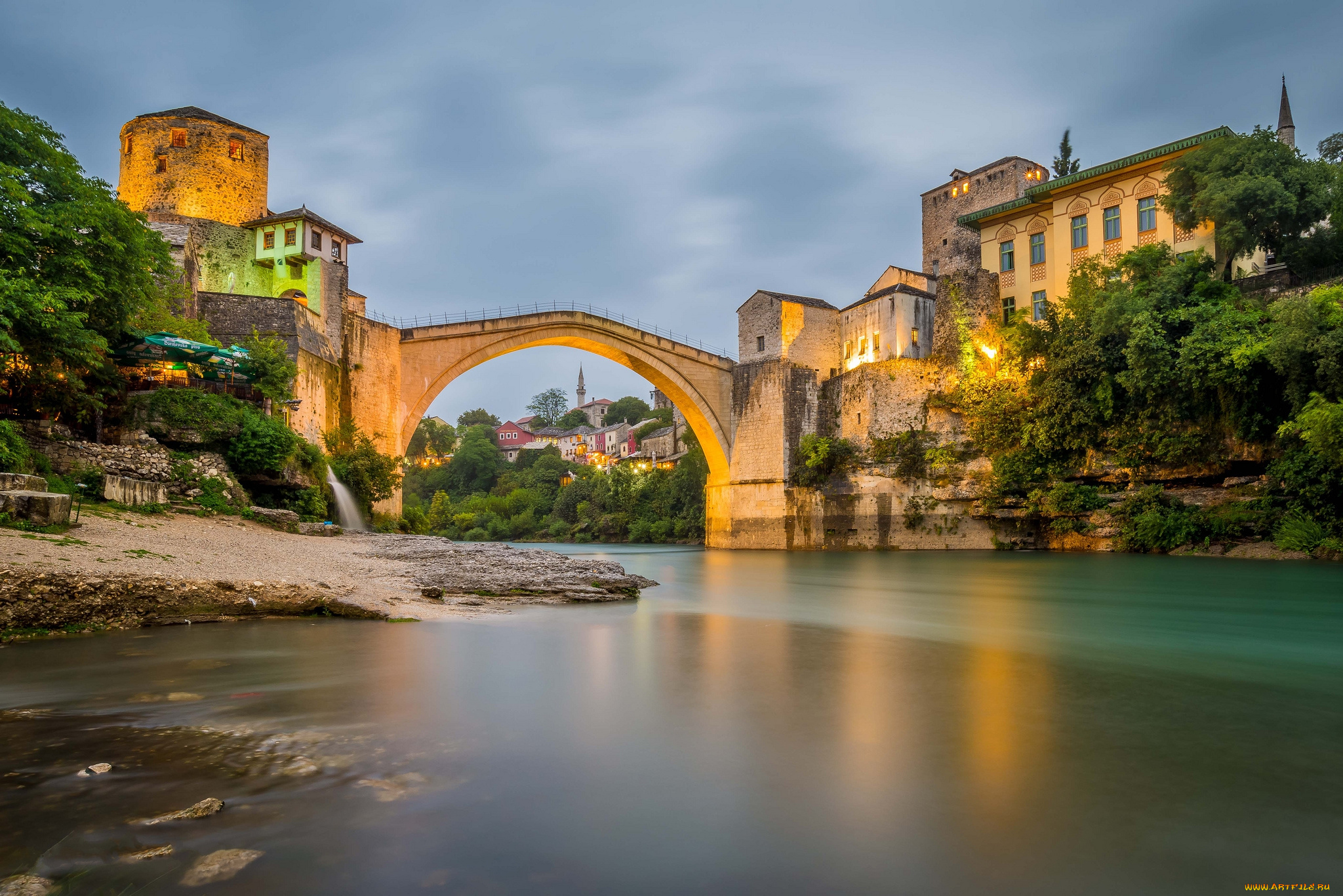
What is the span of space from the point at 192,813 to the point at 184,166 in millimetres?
32370

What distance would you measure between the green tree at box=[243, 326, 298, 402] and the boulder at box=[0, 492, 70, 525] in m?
9.95

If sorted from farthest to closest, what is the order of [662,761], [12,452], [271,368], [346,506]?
[346,506] < [271,368] < [12,452] < [662,761]

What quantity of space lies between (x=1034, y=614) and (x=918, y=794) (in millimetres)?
8140

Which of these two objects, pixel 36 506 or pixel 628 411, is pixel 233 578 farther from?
pixel 628 411

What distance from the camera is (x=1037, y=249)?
29.2 metres

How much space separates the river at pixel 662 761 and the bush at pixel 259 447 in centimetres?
1008

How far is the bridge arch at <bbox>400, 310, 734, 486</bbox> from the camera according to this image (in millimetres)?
27734

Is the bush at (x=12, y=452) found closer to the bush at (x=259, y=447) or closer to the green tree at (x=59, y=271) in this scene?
the green tree at (x=59, y=271)

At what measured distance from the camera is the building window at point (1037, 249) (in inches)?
1143

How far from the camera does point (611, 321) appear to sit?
1314 inches

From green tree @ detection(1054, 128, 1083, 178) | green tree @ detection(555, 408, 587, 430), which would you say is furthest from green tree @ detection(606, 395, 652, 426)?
green tree @ detection(1054, 128, 1083, 178)

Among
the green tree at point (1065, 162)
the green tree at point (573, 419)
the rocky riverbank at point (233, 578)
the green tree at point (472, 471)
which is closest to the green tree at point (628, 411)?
the green tree at point (573, 419)

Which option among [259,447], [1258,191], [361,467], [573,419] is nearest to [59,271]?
[259,447]

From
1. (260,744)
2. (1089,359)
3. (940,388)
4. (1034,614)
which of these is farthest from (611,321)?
(260,744)
